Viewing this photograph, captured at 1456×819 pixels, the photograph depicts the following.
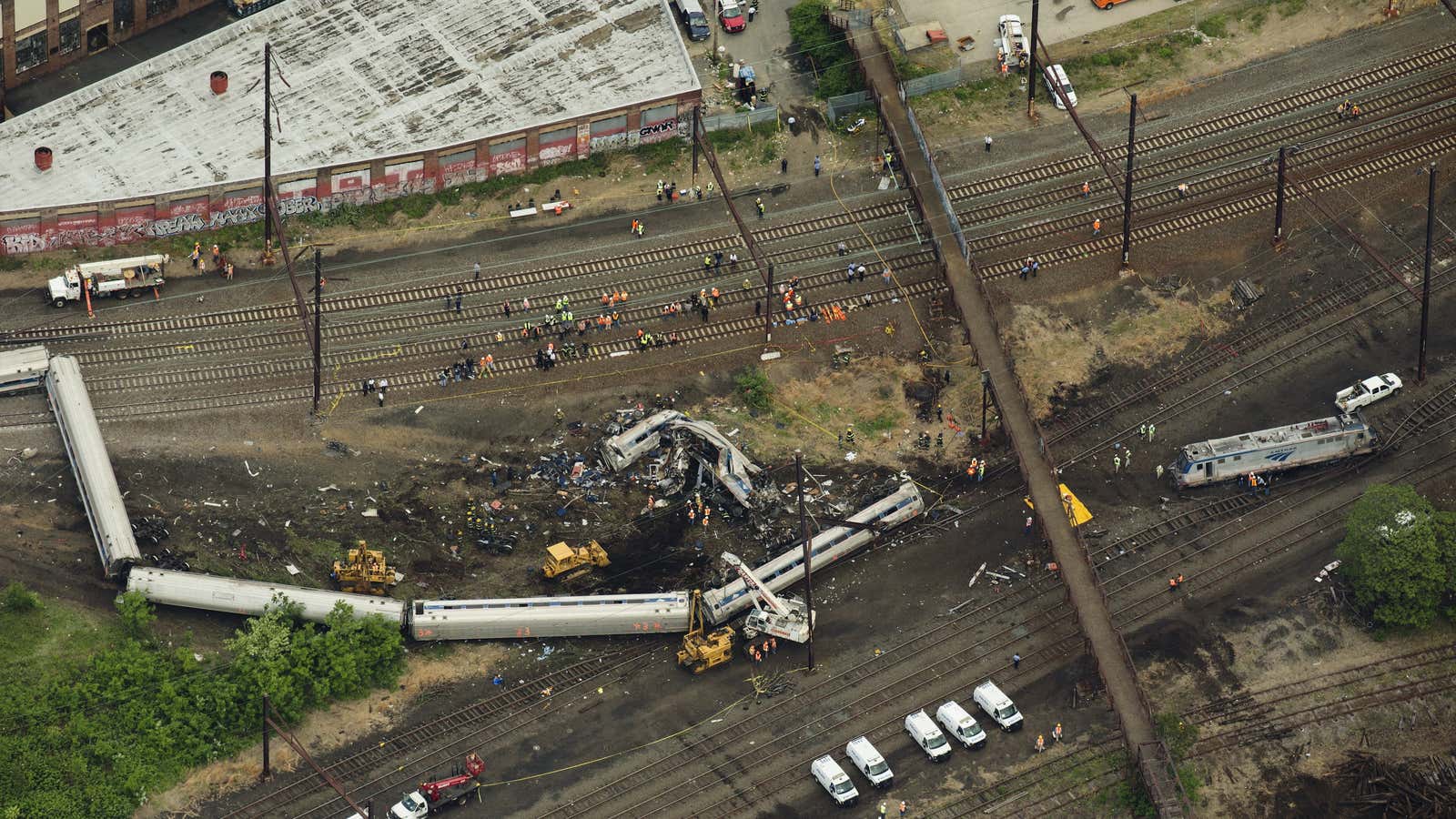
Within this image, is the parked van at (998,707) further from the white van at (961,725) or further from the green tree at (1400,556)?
the green tree at (1400,556)

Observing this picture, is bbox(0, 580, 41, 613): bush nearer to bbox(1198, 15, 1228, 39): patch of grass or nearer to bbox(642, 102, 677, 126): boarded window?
bbox(642, 102, 677, 126): boarded window

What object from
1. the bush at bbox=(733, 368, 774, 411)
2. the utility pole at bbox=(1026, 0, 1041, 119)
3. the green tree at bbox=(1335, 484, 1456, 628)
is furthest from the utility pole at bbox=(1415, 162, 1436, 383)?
the bush at bbox=(733, 368, 774, 411)

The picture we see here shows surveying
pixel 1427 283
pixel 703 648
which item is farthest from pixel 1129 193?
pixel 703 648

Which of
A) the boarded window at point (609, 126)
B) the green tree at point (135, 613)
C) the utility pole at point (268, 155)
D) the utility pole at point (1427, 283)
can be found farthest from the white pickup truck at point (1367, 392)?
the green tree at point (135, 613)

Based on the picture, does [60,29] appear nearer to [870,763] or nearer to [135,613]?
[135,613]

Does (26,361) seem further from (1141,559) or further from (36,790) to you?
(1141,559)
